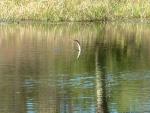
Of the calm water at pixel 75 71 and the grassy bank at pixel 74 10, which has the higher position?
the calm water at pixel 75 71

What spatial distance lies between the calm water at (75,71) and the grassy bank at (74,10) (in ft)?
23.7

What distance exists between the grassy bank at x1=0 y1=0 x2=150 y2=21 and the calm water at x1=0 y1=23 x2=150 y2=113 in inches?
284

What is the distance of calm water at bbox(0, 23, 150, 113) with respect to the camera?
57.2 feet

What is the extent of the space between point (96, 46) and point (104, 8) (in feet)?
56.7

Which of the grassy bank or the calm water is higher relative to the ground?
the calm water

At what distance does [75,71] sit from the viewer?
23859mm

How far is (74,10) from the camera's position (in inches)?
1984

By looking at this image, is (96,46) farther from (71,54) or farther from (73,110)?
(73,110)

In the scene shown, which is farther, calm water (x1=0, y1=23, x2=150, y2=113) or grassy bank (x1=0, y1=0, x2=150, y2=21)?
grassy bank (x1=0, y1=0, x2=150, y2=21)

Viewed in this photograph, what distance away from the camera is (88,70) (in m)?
24.2

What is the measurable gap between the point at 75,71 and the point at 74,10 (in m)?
26.8

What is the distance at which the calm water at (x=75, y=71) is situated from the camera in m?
17.4

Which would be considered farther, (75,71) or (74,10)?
(74,10)

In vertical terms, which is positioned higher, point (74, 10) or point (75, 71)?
point (75, 71)
